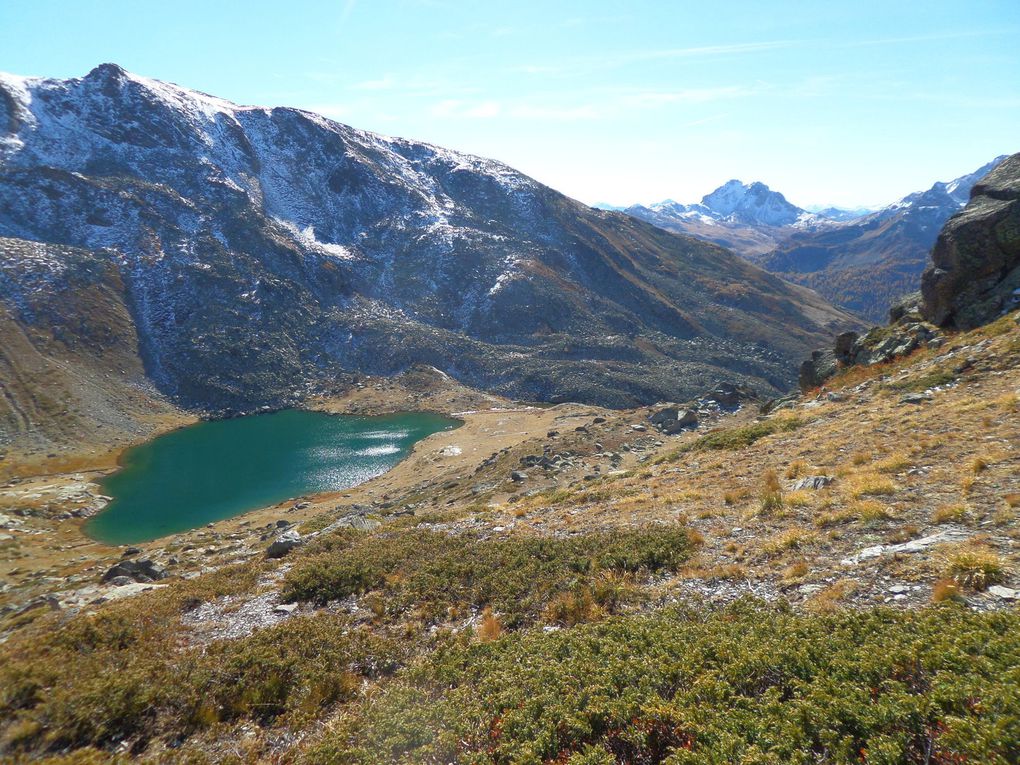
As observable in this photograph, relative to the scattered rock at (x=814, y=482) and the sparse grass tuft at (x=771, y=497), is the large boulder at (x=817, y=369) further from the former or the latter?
the sparse grass tuft at (x=771, y=497)

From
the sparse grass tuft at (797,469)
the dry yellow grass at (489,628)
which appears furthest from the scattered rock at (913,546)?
the dry yellow grass at (489,628)

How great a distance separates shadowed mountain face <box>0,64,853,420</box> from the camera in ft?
404

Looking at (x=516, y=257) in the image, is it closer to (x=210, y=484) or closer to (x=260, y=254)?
(x=260, y=254)

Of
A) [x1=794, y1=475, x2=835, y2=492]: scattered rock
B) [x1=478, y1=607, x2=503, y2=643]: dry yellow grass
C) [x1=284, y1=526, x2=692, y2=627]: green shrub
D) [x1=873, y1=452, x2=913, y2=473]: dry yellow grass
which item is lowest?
[x1=284, y1=526, x2=692, y2=627]: green shrub

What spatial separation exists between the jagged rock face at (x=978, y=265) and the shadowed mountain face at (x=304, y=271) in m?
85.0

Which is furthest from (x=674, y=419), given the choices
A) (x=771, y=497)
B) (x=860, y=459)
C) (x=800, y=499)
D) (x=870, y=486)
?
(x=870, y=486)

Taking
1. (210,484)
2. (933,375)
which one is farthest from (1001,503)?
(210,484)

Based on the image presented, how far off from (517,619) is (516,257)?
554 ft

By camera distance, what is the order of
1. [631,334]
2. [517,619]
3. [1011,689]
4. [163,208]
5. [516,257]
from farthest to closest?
1. [516,257]
2. [631,334]
3. [163,208]
4. [517,619]
5. [1011,689]

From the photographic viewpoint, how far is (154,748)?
31.4ft

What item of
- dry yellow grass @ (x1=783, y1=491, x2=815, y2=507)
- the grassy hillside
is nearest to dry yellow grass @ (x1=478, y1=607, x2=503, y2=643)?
the grassy hillside

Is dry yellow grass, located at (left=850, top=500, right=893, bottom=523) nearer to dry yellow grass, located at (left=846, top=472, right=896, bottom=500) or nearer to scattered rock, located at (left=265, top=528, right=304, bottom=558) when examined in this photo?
dry yellow grass, located at (left=846, top=472, right=896, bottom=500)

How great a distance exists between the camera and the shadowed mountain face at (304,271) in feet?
404

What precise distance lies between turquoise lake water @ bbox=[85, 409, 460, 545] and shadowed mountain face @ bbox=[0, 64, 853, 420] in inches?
769
